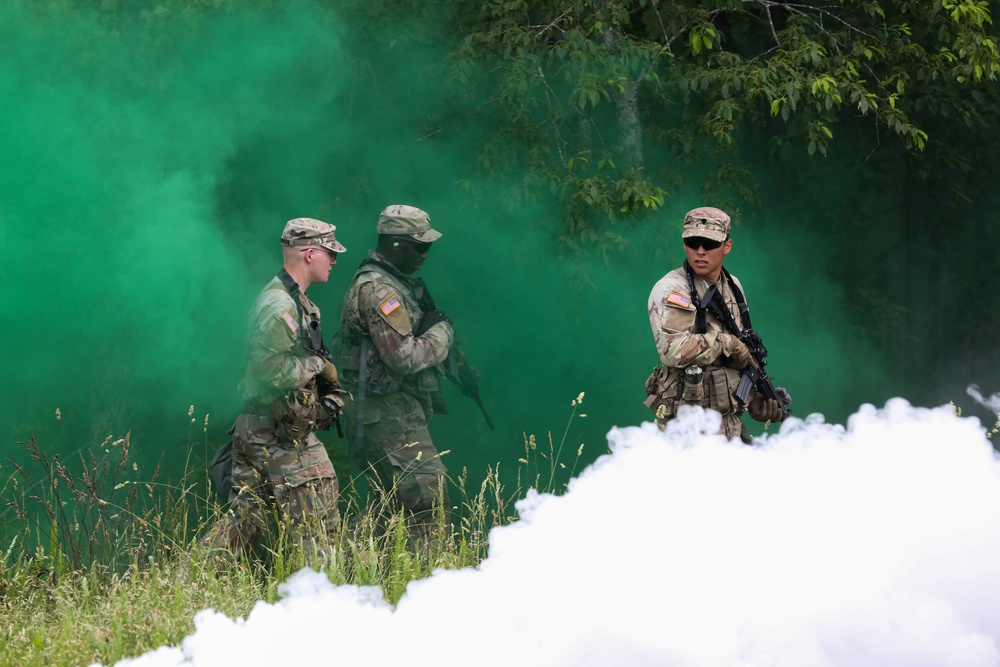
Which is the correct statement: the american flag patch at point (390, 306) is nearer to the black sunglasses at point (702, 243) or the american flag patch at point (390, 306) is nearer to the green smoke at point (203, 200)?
the black sunglasses at point (702, 243)

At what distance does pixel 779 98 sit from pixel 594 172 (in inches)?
43.8

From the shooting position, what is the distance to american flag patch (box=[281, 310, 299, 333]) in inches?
184

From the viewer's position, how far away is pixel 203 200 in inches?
262

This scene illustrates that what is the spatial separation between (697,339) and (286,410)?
1683 millimetres

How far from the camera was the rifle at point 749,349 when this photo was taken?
5008mm

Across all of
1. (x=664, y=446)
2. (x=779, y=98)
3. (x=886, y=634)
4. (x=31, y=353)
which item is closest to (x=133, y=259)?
(x=31, y=353)

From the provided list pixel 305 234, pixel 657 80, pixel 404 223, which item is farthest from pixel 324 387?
pixel 657 80

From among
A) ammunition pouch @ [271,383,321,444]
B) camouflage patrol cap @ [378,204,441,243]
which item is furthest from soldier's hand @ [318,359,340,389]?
camouflage patrol cap @ [378,204,441,243]

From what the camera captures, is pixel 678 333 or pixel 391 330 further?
pixel 391 330

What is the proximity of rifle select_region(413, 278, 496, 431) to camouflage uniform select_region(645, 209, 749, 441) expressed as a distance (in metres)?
1.03

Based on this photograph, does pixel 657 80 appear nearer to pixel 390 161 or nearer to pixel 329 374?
pixel 390 161

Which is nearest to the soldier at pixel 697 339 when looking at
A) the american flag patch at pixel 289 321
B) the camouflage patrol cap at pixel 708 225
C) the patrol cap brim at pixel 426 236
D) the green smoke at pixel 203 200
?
the camouflage patrol cap at pixel 708 225

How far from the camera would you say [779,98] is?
645 cm

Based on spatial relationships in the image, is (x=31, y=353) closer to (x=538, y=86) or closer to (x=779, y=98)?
(x=538, y=86)
